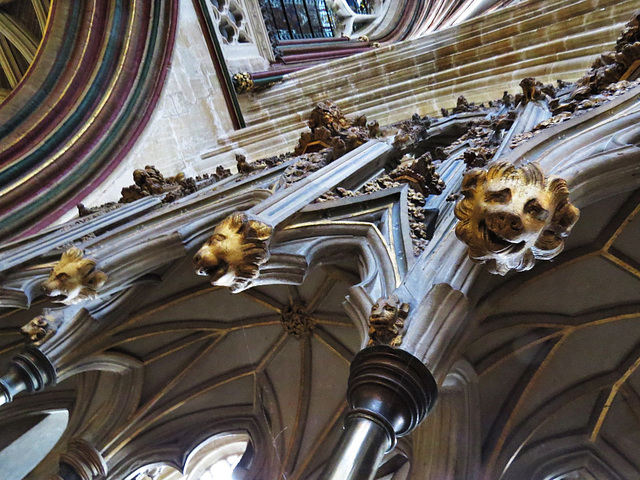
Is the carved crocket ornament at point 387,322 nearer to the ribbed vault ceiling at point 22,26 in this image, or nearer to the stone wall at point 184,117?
the stone wall at point 184,117

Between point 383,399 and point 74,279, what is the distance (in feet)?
6.21

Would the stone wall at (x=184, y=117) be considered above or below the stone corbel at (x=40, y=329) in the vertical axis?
above

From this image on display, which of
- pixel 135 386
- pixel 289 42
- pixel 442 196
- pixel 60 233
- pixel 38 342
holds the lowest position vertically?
pixel 38 342

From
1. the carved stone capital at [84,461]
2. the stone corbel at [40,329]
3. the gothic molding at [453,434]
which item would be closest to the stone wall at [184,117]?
the carved stone capital at [84,461]

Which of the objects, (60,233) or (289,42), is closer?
(60,233)

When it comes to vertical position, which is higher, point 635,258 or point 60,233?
point 635,258

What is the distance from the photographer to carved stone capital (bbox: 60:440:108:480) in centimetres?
427

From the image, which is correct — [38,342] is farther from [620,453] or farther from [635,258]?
[620,453]

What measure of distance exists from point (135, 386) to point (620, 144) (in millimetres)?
4155

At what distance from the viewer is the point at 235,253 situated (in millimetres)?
2818

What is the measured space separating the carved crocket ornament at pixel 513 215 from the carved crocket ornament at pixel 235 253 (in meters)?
1.07

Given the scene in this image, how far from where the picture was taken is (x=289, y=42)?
43.8ft

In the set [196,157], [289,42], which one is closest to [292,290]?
[196,157]

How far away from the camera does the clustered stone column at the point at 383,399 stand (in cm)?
205
